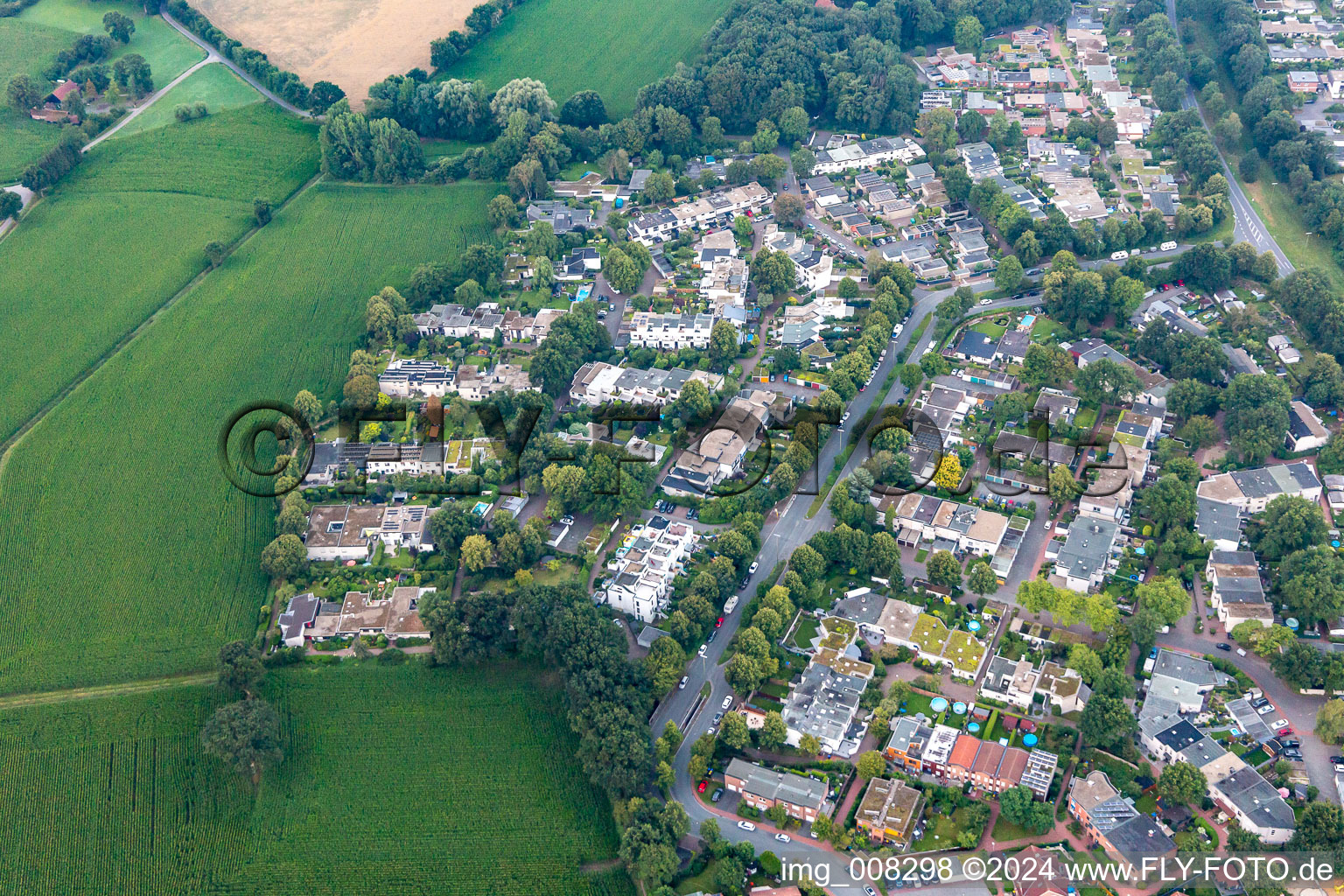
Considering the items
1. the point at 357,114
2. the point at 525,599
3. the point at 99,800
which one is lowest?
the point at 99,800

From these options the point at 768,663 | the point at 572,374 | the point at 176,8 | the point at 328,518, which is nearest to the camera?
the point at 768,663

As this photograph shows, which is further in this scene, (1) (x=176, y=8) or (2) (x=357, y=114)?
(1) (x=176, y=8)

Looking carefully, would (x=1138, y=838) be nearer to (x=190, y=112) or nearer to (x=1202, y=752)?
(x=1202, y=752)

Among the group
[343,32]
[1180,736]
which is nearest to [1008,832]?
[1180,736]

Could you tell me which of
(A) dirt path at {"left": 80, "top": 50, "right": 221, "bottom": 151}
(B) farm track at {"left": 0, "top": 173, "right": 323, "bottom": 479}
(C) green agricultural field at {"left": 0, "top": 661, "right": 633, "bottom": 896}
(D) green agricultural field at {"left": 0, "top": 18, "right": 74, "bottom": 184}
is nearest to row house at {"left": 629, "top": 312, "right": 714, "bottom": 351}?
(C) green agricultural field at {"left": 0, "top": 661, "right": 633, "bottom": 896}

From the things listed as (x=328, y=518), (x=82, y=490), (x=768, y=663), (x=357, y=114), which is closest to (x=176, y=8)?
(x=357, y=114)

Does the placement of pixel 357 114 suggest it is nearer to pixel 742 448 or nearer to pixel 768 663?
pixel 742 448

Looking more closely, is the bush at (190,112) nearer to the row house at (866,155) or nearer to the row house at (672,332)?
the row house at (672,332)
